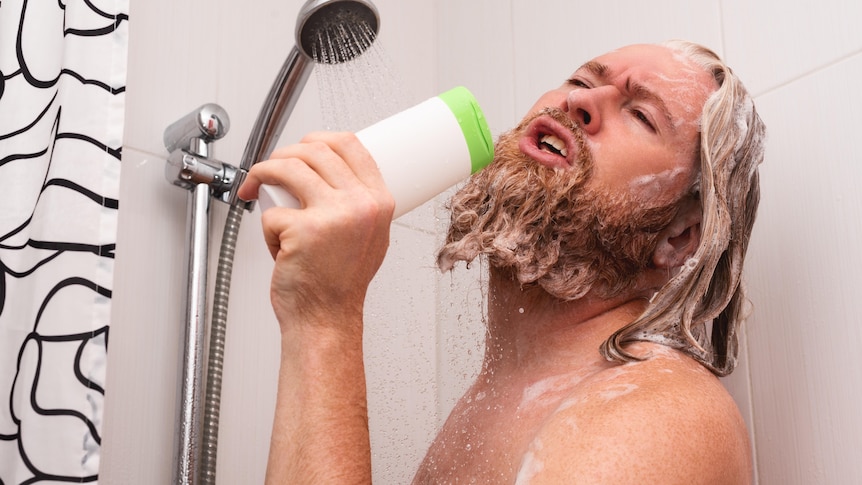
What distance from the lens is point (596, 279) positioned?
0.98 metres

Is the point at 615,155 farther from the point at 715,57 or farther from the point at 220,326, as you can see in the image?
the point at 220,326

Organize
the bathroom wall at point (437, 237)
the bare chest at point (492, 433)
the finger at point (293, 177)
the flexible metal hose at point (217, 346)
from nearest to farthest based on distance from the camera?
the finger at point (293, 177) < the bare chest at point (492, 433) < the bathroom wall at point (437, 237) < the flexible metal hose at point (217, 346)

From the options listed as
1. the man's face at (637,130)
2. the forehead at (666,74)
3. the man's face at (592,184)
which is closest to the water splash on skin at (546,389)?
the man's face at (592,184)

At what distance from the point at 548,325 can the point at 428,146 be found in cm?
35

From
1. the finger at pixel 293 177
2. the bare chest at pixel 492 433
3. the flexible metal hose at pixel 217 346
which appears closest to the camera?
the finger at pixel 293 177

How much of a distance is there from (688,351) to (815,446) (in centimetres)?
21

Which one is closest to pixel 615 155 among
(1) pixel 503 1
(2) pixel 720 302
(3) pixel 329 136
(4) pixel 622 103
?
(4) pixel 622 103

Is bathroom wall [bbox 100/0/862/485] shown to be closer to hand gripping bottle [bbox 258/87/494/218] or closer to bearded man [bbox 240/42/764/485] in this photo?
bearded man [bbox 240/42/764/485]

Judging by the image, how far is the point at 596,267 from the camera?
3.22 ft

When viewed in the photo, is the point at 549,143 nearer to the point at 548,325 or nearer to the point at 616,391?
the point at 548,325

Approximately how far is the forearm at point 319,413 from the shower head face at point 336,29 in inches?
17.0

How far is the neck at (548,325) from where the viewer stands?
97 cm

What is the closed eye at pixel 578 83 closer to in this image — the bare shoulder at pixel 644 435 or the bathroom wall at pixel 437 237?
the bathroom wall at pixel 437 237

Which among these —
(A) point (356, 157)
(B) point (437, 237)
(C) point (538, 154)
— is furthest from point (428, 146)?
(B) point (437, 237)
